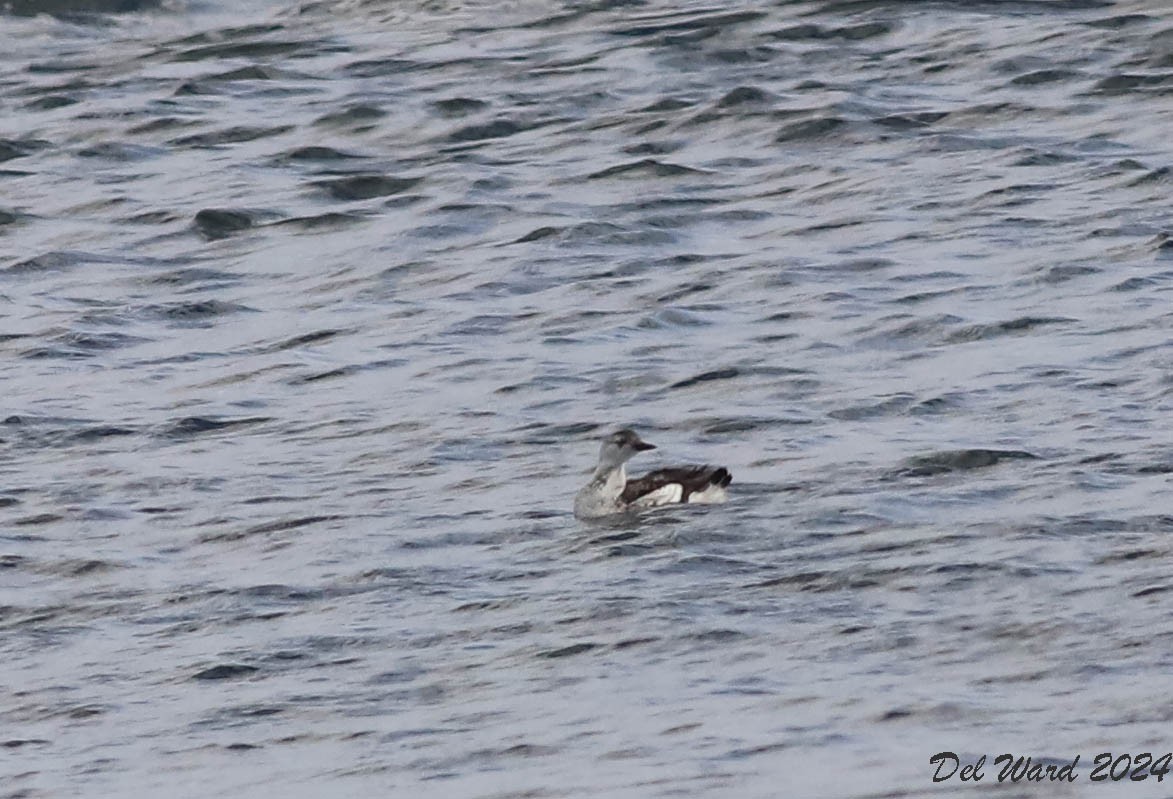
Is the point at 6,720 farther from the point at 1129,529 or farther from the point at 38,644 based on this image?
the point at 1129,529

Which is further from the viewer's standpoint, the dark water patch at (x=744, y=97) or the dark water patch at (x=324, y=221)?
the dark water patch at (x=744, y=97)

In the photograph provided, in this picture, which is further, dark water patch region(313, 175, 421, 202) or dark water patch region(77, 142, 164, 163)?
dark water patch region(77, 142, 164, 163)

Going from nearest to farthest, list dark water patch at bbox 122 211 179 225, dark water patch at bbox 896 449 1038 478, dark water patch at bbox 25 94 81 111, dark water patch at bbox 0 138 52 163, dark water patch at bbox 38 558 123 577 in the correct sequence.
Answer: dark water patch at bbox 38 558 123 577, dark water patch at bbox 896 449 1038 478, dark water patch at bbox 122 211 179 225, dark water patch at bbox 0 138 52 163, dark water patch at bbox 25 94 81 111

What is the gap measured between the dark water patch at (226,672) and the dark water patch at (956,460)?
3.50m

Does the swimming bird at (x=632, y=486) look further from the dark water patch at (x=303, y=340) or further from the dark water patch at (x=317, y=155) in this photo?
the dark water patch at (x=317, y=155)

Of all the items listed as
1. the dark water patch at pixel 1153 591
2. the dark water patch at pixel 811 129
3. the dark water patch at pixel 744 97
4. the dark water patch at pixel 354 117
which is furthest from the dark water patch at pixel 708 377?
the dark water patch at pixel 354 117

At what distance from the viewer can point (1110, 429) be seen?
1367 cm

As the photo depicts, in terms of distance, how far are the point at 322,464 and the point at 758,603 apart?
3.60 metres

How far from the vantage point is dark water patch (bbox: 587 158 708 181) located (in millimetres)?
20578

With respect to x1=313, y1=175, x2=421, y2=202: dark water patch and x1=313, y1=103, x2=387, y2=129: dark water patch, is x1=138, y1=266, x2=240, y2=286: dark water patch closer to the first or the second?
x1=313, y1=175, x2=421, y2=202: dark water patch

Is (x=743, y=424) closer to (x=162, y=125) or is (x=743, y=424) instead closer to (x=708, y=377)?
(x=708, y=377)

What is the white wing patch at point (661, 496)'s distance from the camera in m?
13.0

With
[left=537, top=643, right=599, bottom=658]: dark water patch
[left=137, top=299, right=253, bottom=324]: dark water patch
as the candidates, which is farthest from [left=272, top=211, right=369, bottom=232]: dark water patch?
[left=537, top=643, right=599, bottom=658]: dark water patch

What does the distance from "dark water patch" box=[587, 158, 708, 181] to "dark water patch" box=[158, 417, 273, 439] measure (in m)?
5.90
